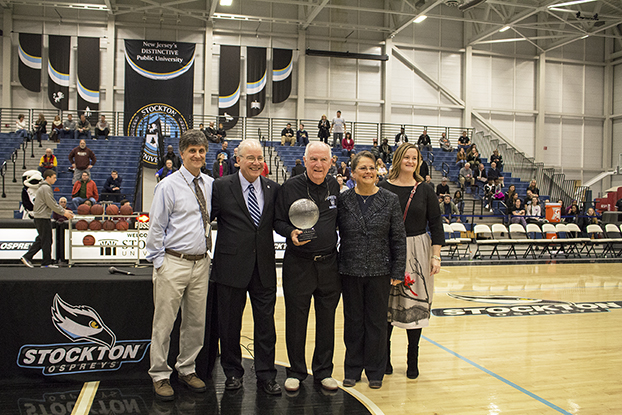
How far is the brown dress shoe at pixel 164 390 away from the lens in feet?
10.0

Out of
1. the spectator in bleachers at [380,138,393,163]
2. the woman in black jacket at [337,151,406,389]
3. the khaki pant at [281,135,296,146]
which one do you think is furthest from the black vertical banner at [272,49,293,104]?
the woman in black jacket at [337,151,406,389]

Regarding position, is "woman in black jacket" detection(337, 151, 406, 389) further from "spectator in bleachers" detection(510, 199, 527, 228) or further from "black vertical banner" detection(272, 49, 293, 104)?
"black vertical banner" detection(272, 49, 293, 104)

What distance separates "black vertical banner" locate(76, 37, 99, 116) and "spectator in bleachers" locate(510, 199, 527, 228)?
1477 centimetres

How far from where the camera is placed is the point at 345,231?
336cm

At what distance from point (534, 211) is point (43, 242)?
41.7ft

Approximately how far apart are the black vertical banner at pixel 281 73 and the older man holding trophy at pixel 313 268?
53.6ft

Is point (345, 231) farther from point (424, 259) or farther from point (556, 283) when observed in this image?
point (556, 283)

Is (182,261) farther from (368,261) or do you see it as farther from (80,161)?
(80,161)

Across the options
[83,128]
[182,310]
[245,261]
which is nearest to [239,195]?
[245,261]

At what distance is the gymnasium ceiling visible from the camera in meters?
17.4

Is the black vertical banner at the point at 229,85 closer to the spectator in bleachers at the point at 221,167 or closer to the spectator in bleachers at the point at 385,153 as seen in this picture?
the spectator in bleachers at the point at 385,153

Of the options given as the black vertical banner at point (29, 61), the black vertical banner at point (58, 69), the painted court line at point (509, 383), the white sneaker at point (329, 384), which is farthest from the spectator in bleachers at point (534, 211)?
the black vertical banner at point (29, 61)

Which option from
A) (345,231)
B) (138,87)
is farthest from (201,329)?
(138,87)

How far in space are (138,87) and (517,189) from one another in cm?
1458
